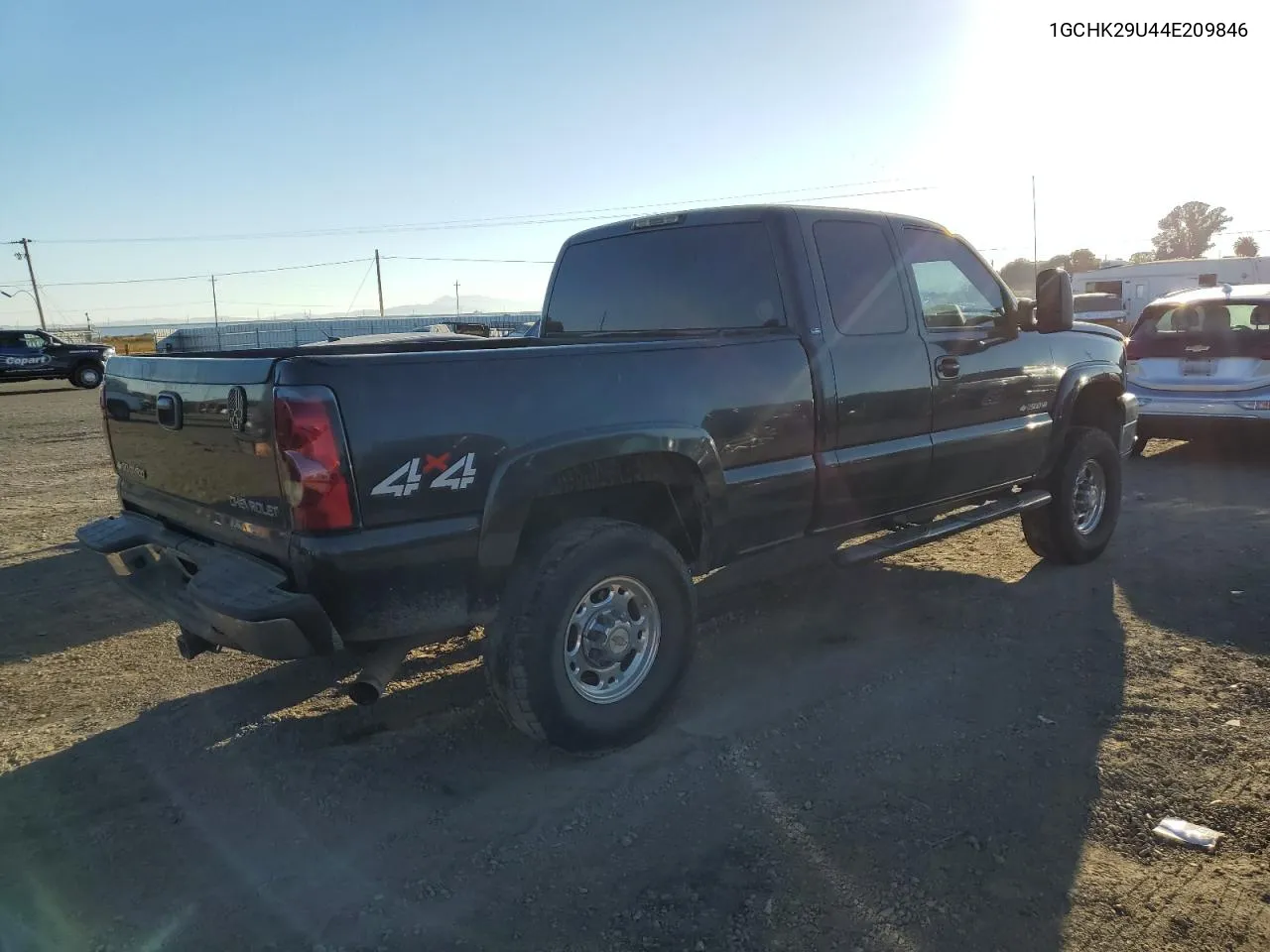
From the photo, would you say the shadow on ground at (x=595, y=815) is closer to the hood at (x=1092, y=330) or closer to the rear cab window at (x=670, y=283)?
the rear cab window at (x=670, y=283)

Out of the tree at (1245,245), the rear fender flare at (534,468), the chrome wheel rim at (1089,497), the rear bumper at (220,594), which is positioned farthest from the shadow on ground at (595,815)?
the tree at (1245,245)

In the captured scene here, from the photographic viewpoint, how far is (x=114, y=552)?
3.76m

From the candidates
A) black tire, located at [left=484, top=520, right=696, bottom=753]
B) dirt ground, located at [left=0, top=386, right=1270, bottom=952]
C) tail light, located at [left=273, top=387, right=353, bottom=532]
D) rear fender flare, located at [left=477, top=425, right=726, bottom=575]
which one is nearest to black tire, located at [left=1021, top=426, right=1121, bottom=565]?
dirt ground, located at [left=0, top=386, right=1270, bottom=952]

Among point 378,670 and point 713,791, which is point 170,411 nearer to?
point 378,670

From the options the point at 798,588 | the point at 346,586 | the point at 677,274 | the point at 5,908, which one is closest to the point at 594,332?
the point at 677,274

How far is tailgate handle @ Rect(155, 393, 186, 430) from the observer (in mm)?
3362

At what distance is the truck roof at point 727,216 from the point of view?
14.3 feet

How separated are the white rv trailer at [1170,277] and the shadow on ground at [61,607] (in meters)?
23.1

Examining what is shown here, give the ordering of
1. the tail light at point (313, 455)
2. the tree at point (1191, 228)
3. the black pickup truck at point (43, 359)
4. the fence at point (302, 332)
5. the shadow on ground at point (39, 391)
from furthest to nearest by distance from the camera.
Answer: the tree at point (1191, 228)
the fence at point (302, 332)
the shadow on ground at point (39, 391)
the black pickup truck at point (43, 359)
the tail light at point (313, 455)

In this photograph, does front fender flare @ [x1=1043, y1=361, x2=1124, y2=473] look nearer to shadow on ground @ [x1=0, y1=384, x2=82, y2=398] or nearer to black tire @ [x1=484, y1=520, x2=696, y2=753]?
black tire @ [x1=484, y1=520, x2=696, y2=753]

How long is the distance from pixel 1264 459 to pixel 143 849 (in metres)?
10.4

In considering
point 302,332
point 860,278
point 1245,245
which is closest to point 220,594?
point 860,278

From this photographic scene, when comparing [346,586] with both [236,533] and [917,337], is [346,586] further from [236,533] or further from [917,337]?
[917,337]

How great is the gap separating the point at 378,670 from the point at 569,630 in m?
0.68
